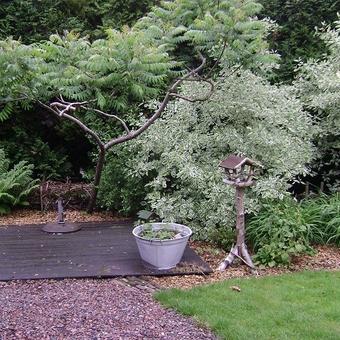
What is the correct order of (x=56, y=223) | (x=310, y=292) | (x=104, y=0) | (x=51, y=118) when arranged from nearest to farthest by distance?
1. (x=310, y=292)
2. (x=56, y=223)
3. (x=51, y=118)
4. (x=104, y=0)

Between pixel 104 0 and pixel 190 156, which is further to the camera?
pixel 104 0

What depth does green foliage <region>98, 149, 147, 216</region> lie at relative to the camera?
6734mm

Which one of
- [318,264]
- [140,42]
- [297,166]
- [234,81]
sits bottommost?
[318,264]

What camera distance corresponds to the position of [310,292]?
14.9ft

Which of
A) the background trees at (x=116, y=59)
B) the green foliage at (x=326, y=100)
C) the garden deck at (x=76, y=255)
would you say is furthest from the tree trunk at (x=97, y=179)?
the green foliage at (x=326, y=100)

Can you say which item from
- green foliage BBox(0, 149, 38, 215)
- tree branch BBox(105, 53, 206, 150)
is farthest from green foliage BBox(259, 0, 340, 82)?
green foliage BBox(0, 149, 38, 215)

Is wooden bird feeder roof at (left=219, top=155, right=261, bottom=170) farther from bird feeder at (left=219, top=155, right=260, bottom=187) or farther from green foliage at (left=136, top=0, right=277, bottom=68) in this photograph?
green foliage at (left=136, top=0, right=277, bottom=68)

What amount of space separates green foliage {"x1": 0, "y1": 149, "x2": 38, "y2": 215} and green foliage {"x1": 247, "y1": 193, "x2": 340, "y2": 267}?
3.36m

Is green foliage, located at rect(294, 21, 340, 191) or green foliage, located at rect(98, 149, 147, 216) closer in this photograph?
green foliage, located at rect(98, 149, 147, 216)

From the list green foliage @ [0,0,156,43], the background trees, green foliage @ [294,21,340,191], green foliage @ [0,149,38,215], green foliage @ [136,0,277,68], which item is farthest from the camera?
green foliage @ [0,0,156,43]

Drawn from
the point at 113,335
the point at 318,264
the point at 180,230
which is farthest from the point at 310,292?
the point at 113,335

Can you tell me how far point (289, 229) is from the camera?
549cm

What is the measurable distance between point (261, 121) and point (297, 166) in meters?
0.71

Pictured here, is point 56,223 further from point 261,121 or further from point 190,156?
point 261,121
